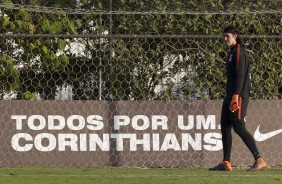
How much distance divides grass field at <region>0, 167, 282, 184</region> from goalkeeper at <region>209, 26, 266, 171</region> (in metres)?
0.33

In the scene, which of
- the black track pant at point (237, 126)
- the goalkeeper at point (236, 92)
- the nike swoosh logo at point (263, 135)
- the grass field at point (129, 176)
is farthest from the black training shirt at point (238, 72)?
the nike swoosh logo at point (263, 135)

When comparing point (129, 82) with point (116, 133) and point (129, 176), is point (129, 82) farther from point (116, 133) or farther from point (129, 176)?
point (129, 176)

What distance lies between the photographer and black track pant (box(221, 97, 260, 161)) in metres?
10.7

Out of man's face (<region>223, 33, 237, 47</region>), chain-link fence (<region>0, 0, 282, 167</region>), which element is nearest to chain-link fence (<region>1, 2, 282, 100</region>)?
chain-link fence (<region>0, 0, 282, 167</region>)

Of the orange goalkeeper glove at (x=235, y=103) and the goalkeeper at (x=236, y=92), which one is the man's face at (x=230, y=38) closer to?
the goalkeeper at (x=236, y=92)

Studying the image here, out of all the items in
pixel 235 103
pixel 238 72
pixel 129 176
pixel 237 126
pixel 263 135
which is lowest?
pixel 263 135

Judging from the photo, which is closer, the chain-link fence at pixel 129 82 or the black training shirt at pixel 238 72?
the black training shirt at pixel 238 72

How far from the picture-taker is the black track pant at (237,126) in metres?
10.7

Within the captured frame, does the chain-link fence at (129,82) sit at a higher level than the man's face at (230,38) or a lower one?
lower

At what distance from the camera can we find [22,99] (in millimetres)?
12742

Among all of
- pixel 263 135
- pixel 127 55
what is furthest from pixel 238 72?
pixel 127 55

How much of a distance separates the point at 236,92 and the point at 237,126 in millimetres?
403

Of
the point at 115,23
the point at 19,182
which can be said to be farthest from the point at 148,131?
the point at 19,182

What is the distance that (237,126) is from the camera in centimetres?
1070
